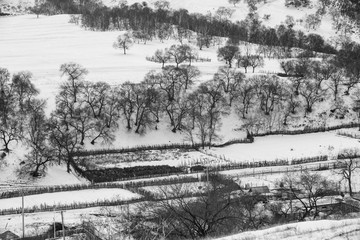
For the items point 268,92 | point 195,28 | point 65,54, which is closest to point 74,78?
point 65,54

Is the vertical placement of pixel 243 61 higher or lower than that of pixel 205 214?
higher

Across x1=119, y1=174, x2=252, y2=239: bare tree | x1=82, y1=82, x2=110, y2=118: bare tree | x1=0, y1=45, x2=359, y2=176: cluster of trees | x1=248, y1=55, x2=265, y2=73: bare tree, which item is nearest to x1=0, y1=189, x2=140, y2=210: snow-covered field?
x1=0, y1=45, x2=359, y2=176: cluster of trees

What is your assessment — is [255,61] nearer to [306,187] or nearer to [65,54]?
[65,54]

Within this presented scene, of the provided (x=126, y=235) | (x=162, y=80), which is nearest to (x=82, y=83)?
(x=162, y=80)

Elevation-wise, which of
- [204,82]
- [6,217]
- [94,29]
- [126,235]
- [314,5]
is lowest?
[6,217]

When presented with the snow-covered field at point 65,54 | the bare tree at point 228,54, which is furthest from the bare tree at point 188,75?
the bare tree at point 228,54

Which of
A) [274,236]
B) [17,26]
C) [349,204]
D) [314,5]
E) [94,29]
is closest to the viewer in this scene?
[274,236]

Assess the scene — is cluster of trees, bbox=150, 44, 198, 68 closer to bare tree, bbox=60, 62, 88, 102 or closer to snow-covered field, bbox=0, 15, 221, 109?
snow-covered field, bbox=0, 15, 221, 109

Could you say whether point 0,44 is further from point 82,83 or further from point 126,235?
point 126,235
